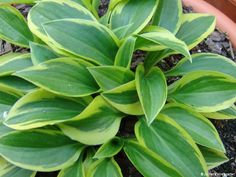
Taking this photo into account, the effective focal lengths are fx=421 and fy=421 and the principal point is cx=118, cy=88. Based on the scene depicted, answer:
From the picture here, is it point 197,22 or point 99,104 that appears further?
point 197,22

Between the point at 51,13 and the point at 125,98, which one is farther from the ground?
the point at 51,13

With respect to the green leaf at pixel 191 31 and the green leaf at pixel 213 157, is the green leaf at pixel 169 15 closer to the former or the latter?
the green leaf at pixel 191 31

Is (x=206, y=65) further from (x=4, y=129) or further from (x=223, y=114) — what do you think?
(x=4, y=129)

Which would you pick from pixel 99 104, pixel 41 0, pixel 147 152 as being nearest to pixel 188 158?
pixel 147 152

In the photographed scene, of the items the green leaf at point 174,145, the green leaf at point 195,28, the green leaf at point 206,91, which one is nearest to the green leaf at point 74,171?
A: the green leaf at point 174,145

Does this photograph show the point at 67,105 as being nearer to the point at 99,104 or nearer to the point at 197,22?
the point at 99,104

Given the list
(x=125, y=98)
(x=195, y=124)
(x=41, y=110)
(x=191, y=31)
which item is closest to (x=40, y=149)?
(x=41, y=110)

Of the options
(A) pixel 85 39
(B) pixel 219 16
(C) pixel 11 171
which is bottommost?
(C) pixel 11 171

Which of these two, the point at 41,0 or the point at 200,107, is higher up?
the point at 41,0
